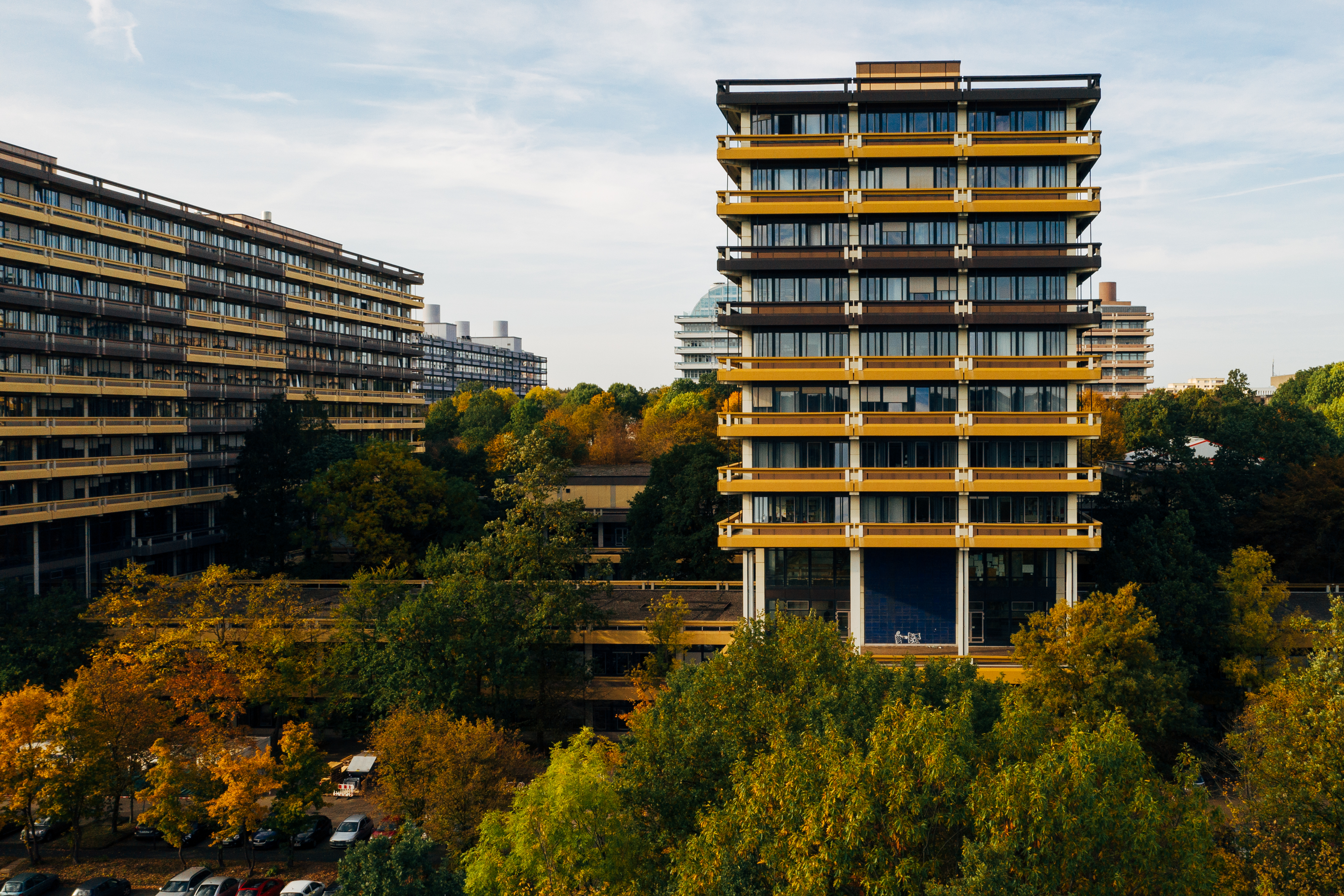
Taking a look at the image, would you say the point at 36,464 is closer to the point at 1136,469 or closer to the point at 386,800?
the point at 386,800

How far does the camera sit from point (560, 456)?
357 feet

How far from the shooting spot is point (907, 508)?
49781 millimetres

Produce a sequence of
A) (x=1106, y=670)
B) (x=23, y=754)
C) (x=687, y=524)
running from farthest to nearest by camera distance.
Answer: (x=687, y=524) → (x=1106, y=670) → (x=23, y=754)

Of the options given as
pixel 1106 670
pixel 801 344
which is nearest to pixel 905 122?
pixel 801 344

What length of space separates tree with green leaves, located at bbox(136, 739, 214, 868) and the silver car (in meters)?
1.47

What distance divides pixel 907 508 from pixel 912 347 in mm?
9282

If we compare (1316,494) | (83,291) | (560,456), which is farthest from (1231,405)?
(83,291)

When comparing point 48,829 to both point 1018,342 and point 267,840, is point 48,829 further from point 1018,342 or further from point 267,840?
point 1018,342

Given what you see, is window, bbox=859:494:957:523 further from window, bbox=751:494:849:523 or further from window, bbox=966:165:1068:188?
window, bbox=966:165:1068:188

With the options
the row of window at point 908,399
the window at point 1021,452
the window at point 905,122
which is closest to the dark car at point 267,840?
the row of window at point 908,399

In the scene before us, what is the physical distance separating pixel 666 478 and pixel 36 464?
149ft

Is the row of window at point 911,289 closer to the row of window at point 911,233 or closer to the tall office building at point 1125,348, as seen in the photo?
the row of window at point 911,233

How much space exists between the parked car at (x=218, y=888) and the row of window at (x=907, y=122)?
150 feet

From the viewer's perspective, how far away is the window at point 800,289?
50.2 meters
